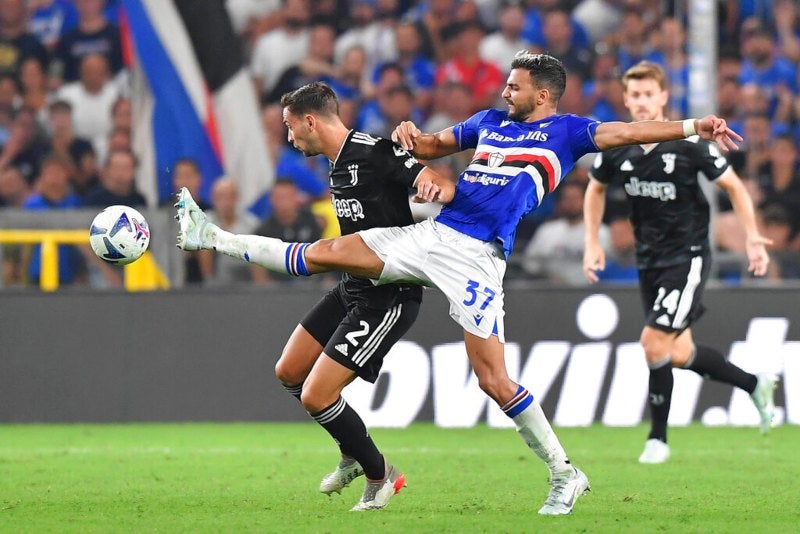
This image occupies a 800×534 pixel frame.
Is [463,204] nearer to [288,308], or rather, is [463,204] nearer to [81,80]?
[288,308]

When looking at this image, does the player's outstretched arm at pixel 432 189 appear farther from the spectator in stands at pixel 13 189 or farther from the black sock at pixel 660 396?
the spectator in stands at pixel 13 189

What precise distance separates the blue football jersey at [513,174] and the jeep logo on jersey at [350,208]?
438mm

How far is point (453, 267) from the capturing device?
636 cm

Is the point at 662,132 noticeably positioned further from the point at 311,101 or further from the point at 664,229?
the point at 664,229

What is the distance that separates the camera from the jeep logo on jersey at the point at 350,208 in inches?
261

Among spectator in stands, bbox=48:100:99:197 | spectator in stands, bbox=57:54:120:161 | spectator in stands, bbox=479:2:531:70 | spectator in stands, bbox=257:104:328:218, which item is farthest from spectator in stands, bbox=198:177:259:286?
spectator in stands, bbox=479:2:531:70

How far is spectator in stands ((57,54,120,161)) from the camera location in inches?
581

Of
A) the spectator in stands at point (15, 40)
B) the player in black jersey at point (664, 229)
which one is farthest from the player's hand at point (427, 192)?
the spectator in stands at point (15, 40)

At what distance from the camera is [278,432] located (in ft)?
34.8

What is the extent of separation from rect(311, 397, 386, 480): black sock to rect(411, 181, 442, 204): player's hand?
113cm

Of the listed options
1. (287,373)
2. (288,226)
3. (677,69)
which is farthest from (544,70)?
(677,69)

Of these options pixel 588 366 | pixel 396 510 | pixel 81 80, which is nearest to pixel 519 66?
pixel 396 510

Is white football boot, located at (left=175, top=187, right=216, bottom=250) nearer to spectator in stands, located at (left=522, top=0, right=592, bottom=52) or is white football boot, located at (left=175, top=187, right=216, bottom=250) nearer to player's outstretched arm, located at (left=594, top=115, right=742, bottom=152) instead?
player's outstretched arm, located at (left=594, top=115, right=742, bottom=152)

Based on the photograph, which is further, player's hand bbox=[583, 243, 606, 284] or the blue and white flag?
the blue and white flag
